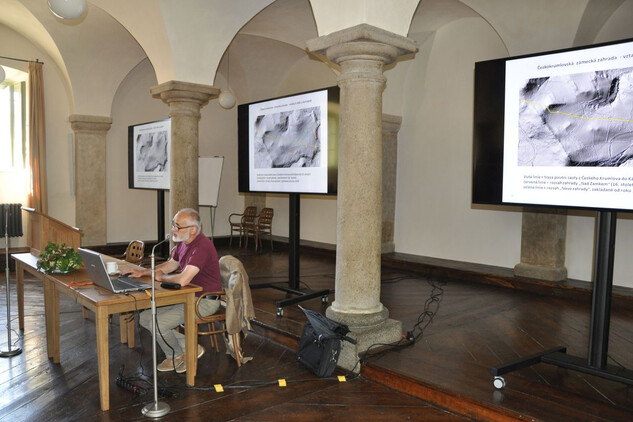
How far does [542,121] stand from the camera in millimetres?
3275

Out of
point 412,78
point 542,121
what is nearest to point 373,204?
point 542,121

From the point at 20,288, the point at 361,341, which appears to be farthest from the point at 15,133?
the point at 361,341

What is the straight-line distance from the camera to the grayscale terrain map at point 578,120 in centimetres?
296

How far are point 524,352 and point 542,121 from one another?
6.12 feet

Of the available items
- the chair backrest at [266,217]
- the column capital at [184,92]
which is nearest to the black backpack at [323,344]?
the column capital at [184,92]

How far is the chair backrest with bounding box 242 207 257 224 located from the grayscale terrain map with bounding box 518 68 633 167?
7.90 meters

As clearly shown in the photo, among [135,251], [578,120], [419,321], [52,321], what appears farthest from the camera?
[135,251]

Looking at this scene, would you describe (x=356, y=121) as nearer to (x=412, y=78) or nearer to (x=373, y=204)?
(x=373, y=204)

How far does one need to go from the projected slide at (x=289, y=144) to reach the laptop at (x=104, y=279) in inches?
76.6

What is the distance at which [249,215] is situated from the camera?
11.0 metres

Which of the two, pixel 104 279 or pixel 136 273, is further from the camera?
pixel 136 273

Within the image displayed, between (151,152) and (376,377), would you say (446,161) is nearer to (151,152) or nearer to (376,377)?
(151,152)

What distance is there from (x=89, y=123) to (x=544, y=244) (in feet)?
25.5

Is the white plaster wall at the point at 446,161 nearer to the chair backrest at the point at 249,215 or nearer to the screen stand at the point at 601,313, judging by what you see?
the chair backrest at the point at 249,215
